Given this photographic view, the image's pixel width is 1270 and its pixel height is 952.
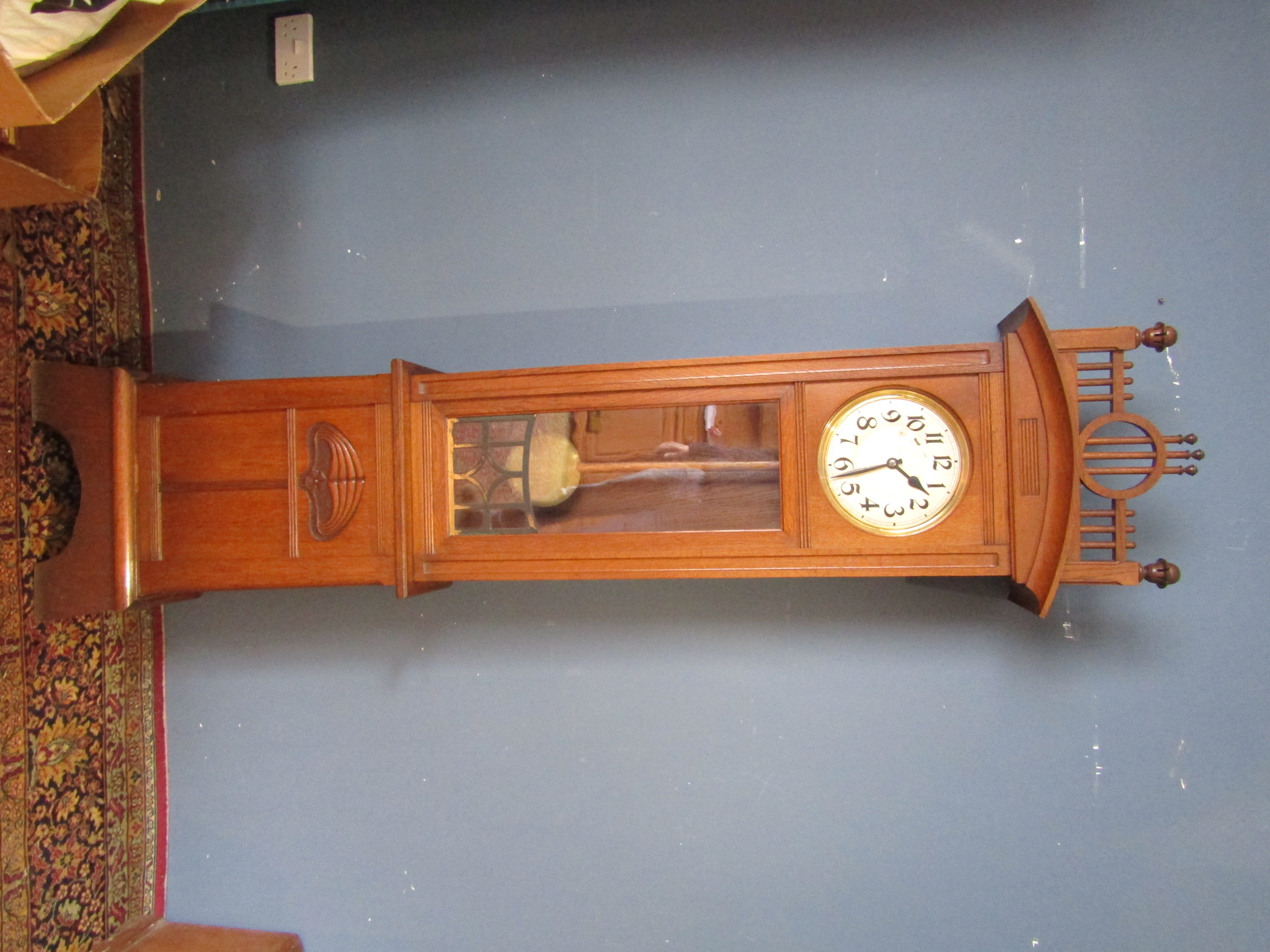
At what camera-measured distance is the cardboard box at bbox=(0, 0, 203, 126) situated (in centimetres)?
103

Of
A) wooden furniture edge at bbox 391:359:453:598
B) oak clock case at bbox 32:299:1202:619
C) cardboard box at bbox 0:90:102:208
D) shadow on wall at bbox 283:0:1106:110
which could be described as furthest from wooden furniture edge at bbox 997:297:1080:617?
cardboard box at bbox 0:90:102:208

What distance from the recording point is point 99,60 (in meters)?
1.07

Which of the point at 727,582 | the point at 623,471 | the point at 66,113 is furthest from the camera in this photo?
the point at 727,582

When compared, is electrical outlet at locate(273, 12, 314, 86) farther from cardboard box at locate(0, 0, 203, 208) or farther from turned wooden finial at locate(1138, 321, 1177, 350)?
turned wooden finial at locate(1138, 321, 1177, 350)

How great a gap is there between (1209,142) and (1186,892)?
1328 mm

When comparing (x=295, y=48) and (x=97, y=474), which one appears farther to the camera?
(x=295, y=48)

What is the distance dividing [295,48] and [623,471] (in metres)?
1.17

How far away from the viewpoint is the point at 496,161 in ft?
5.22

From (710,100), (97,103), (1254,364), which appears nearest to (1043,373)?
(1254,364)

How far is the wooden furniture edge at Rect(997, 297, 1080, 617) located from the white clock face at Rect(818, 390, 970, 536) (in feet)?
0.40

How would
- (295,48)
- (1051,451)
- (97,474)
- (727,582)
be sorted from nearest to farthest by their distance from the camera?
1. (1051,451)
2. (97,474)
3. (727,582)
4. (295,48)

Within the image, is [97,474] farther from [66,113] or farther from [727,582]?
[727,582]

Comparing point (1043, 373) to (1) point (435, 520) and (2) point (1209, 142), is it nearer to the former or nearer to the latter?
(2) point (1209, 142)

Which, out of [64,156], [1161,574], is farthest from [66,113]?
[1161,574]
